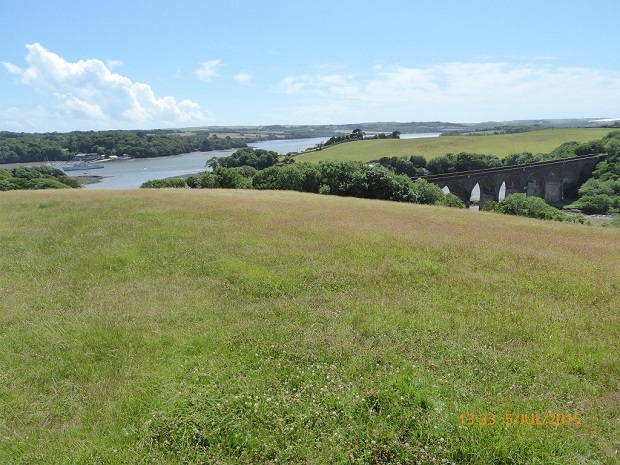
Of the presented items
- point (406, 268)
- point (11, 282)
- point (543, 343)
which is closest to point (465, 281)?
point (406, 268)

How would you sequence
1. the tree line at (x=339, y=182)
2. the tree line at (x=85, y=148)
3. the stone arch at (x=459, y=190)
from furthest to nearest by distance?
1. the tree line at (x=85, y=148)
2. the stone arch at (x=459, y=190)
3. the tree line at (x=339, y=182)

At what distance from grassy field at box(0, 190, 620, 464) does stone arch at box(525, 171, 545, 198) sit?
3555 inches

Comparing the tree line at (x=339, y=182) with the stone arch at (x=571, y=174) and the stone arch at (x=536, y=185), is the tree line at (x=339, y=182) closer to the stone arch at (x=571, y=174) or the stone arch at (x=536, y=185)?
the stone arch at (x=536, y=185)

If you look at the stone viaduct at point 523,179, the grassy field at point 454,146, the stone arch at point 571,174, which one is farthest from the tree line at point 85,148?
the stone arch at point 571,174


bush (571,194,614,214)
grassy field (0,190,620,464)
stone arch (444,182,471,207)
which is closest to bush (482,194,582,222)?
stone arch (444,182,471,207)

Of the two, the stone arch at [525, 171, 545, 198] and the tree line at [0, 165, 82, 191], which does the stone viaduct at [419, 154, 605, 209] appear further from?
the tree line at [0, 165, 82, 191]

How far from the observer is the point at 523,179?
280 ft

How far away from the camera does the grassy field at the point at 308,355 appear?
449 cm

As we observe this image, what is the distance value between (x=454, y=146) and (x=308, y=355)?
483 ft

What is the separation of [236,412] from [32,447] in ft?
8.03

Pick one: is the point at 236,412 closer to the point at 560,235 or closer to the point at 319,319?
the point at 319,319
